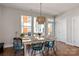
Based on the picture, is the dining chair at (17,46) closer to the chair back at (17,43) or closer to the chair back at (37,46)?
the chair back at (17,43)

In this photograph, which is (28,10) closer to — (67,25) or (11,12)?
(11,12)

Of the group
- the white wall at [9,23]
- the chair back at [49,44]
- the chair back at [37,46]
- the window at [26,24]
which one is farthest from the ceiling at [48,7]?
the chair back at [37,46]

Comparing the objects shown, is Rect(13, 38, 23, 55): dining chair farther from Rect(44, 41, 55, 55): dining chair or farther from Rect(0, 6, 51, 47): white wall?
Rect(44, 41, 55, 55): dining chair

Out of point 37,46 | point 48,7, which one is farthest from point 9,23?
point 48,7

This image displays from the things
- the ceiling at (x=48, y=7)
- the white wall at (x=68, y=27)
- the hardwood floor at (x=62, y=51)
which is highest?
the ceiling at (x=48, y=7)

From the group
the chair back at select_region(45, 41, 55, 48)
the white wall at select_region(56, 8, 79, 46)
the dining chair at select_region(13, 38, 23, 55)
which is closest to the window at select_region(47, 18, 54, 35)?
the white wall at select_region(56, 8, 79, 46)

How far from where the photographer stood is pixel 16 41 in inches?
122

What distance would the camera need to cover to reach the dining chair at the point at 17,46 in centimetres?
309

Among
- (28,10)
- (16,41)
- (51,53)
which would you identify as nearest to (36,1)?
(28,10)

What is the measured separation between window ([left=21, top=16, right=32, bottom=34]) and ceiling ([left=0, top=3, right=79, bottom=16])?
213mm

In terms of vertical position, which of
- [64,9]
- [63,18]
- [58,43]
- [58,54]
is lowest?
[58,54]

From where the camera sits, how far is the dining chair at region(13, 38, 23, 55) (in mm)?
3093

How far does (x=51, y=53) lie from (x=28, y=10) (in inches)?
45.1

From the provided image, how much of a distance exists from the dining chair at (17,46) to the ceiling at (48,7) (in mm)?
757
